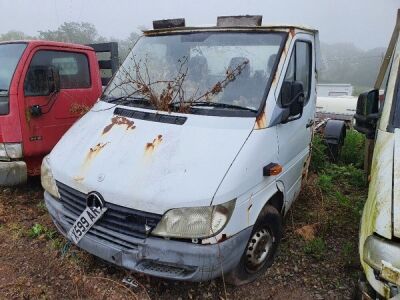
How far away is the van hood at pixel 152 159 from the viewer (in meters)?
2.54

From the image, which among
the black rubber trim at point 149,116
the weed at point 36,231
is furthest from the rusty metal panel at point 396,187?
the weed at point 36,231

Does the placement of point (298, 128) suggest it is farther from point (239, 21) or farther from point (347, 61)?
point (347, 61)

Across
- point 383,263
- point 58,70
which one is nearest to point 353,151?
point 383,263

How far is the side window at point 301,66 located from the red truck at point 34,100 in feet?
9.41

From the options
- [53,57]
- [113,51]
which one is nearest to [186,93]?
[53,57]

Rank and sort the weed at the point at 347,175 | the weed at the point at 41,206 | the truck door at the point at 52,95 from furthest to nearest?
1. the weed at the point at 347,175
2. the truck door at the point at 52,95
3. the weed at the point at 41,206

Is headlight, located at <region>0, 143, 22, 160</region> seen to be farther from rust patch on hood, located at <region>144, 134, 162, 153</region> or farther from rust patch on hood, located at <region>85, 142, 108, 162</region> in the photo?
rust patch on hood, located at <region>144, 134, 162, 153</region>

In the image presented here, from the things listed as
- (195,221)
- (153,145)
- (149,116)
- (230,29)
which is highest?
(230,29)

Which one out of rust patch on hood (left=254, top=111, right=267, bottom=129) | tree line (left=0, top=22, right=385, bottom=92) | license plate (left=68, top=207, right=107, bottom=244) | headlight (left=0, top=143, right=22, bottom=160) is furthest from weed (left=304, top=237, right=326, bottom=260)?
tree line (left=0, top=22, right=385, bottom=92)

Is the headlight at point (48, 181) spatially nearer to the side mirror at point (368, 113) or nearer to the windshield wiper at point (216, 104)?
the windshield wiper at point (216, 104)

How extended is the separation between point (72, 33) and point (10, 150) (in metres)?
10.7

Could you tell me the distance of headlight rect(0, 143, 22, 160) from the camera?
4.47 m

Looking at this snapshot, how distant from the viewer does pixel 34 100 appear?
15.3 feet

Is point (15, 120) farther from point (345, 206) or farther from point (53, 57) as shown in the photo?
point (345, 206)
